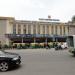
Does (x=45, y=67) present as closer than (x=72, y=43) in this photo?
Yes

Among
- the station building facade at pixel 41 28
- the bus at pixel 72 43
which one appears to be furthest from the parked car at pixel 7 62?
the station building facade at pixel 41 28

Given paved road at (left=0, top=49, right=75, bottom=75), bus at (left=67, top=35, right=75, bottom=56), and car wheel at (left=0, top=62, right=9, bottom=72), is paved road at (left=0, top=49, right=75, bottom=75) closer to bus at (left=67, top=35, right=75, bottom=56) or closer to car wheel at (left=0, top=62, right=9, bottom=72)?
car wheel at (left=0, top=62, right=9, bottom=72)

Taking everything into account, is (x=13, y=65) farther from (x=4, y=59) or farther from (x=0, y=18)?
(x=0, y=18)

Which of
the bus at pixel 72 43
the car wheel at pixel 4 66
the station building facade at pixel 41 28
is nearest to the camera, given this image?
the car wheel at pixel 4 66

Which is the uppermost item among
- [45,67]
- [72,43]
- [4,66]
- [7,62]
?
[72,43]

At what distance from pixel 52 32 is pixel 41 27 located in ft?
14.4

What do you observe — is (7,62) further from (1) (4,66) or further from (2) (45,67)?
(2) (45,67)

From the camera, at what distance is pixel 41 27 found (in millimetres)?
73688

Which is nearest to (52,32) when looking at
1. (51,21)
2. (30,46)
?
(51,21)

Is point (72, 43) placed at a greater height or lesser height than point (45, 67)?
greater

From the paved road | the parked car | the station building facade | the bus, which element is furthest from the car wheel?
the station building facade

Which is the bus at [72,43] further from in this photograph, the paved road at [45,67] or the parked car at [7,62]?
the parked car at [7,62]

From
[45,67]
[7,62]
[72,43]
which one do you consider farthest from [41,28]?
[7,62]

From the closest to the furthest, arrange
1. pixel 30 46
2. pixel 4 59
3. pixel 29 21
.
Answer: pixel 4 59
pixel 30 46
pixel 29 21
